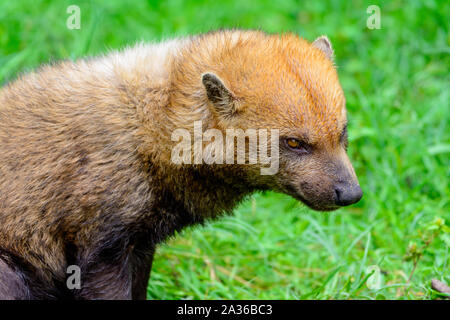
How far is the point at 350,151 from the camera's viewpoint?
26.7 ft

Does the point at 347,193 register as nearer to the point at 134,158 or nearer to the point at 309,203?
the point at 309,203

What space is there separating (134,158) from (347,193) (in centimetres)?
166

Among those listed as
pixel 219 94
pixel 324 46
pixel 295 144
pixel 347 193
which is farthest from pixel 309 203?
pixel 324 46

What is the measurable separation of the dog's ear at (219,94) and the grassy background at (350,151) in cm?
120

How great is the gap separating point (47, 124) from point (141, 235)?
1.16 metres

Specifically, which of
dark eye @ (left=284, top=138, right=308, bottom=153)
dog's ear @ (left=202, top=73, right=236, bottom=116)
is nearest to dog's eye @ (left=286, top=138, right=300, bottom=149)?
dark eye @ (left=284, top=138, right=308, bottom=153)

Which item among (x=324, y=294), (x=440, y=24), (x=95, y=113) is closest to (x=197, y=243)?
(x=324, y=294)

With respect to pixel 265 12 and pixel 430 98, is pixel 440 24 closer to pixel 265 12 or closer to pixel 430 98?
pixel 430 98

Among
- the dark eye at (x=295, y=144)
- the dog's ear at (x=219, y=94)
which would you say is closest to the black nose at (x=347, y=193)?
the dark eye at (x=295, y=144)

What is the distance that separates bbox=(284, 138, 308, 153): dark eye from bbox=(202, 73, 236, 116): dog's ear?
1.56ft

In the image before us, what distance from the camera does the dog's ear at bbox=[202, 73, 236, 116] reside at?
16.5ft

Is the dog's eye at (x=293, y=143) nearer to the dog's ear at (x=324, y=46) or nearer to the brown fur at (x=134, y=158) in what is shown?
the brown fur at (x=134, y=158)

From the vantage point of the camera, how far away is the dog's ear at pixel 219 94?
5.04 meters

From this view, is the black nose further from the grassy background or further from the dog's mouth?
the grassy background
